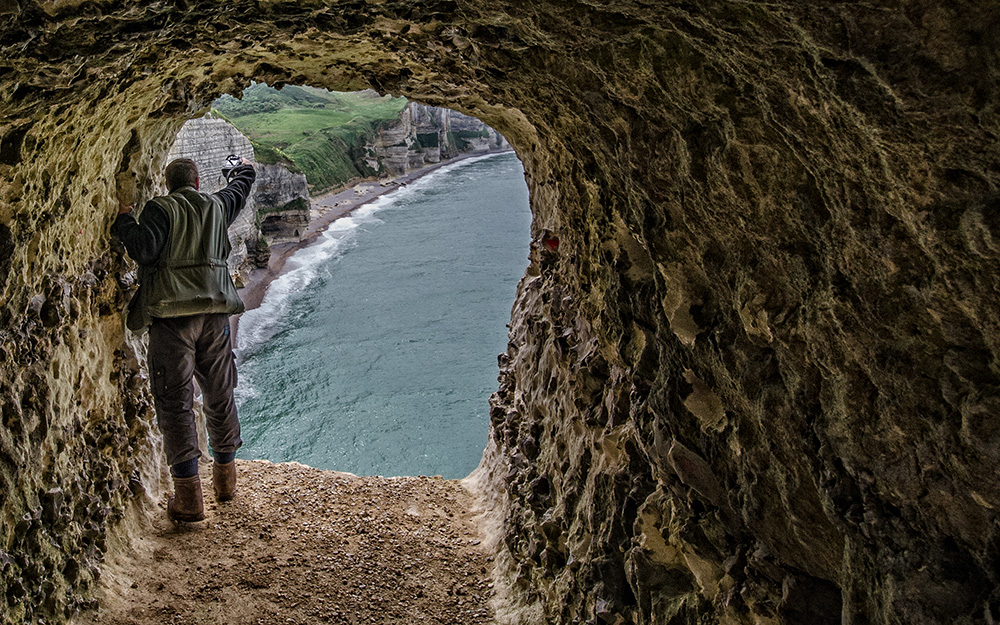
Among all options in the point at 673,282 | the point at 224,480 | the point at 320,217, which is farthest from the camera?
the point at 320,217

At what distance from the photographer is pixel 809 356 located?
1.74m

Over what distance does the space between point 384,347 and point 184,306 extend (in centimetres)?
1035

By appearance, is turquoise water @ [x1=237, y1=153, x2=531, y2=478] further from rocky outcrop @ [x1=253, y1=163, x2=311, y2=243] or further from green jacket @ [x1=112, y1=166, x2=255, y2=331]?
A: green jacket @ [x1=112, y1=166, x2=255, y2=331]

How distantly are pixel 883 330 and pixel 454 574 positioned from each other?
3.20 metres

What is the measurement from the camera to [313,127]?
1420 inches

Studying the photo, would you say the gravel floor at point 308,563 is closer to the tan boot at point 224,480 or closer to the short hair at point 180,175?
the tan boot at point 224,480

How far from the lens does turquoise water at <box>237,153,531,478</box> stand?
34.0 feet

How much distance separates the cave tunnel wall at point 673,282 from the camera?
1.32 metres

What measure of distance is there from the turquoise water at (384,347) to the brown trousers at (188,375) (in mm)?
5401

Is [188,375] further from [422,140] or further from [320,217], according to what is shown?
[422,140]

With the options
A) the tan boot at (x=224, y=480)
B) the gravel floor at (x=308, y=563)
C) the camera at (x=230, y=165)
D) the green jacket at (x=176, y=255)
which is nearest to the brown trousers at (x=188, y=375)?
the green jacket at (x=176, y=255)

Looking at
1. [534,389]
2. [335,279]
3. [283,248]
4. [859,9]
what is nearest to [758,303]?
[859,9]

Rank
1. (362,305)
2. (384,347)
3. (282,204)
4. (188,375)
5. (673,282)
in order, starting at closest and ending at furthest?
(673,282)
(188,375)
(384,347)
(362,305)
(282,204)

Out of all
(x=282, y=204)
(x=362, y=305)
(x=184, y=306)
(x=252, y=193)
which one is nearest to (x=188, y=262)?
(x=184, y=306)
